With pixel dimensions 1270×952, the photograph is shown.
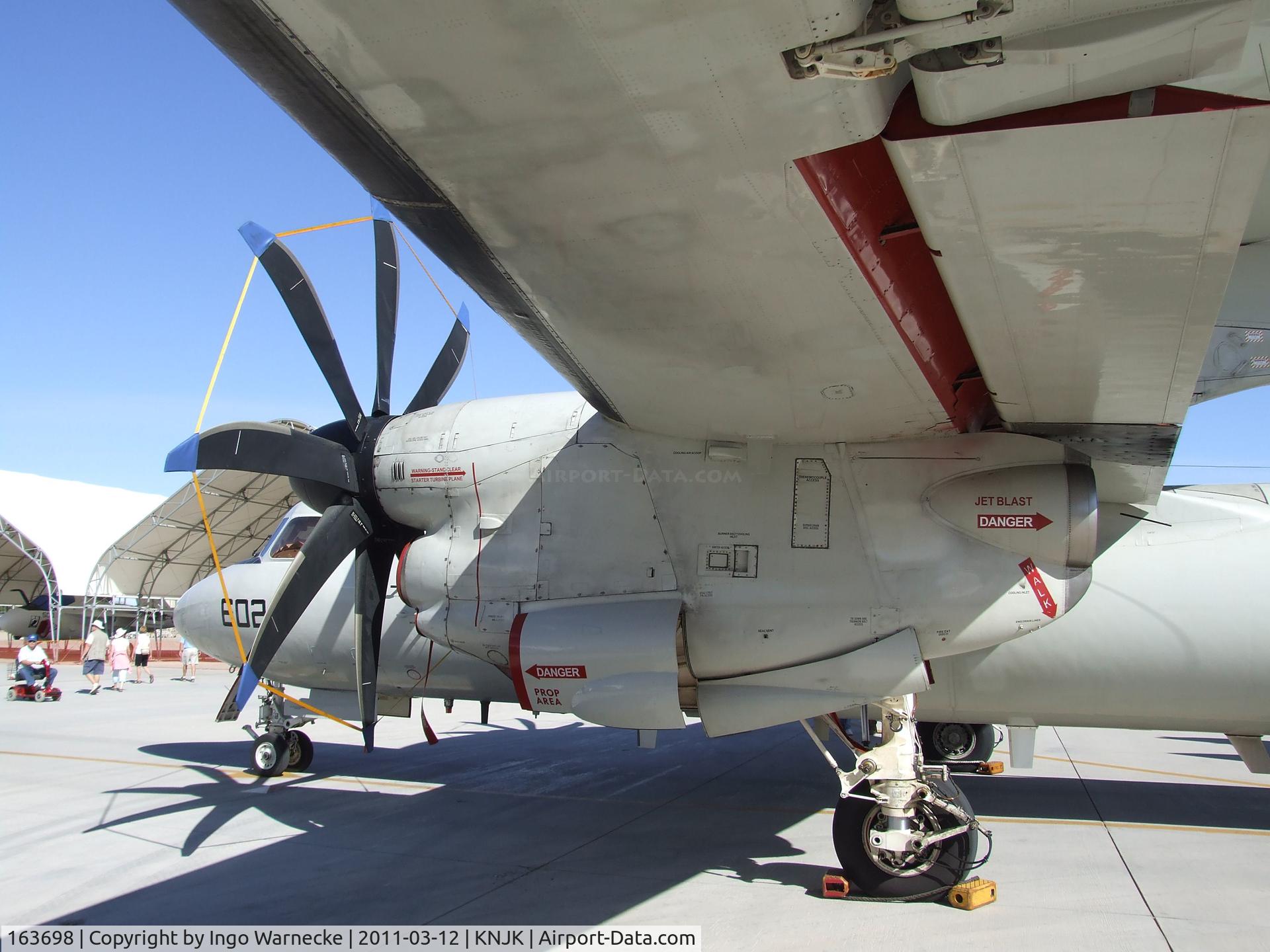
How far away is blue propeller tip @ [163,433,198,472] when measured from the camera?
616cm

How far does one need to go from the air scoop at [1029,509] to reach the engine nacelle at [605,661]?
2.27m

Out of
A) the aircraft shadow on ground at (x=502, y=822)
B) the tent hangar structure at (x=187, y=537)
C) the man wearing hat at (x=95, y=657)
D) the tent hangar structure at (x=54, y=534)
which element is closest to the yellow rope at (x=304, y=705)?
the aircraft shadow on ground at (x=502, y=822)

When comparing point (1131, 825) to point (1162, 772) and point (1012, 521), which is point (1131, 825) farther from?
point (1012, 521)

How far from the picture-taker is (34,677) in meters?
20.8

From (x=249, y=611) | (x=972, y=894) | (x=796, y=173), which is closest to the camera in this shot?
(x=796, y=173)

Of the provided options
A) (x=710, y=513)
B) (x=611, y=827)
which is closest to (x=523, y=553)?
(x=710, y=513)

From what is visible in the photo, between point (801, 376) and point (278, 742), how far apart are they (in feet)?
29.5

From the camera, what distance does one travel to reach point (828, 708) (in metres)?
6.41

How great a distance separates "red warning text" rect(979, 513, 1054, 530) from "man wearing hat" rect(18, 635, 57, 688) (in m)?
23.0

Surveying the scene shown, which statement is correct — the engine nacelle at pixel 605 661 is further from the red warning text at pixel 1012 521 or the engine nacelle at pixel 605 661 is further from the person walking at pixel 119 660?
the person walking at pixel 119 660

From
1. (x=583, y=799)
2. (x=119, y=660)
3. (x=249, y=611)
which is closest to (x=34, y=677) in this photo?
(x=119, y=660)

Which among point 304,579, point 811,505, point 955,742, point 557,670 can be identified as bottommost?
point 955,742

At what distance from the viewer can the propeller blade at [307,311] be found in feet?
25.8

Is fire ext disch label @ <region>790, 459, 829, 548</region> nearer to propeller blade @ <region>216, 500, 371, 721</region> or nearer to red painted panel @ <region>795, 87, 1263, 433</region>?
red painted panel @ <region>795, 87, 1263, 433</region>
